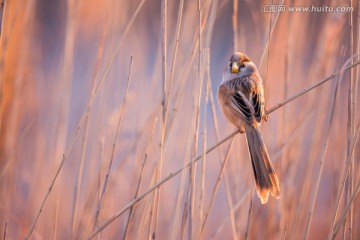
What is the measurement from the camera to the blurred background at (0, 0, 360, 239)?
2324mm

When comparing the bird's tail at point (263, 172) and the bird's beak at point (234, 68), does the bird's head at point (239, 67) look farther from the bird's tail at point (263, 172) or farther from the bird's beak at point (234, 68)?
the bird's tail at point (263, 172)

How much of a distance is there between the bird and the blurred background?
82 mm

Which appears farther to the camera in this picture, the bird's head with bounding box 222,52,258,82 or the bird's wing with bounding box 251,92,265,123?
the bird's head with bounding box 222,52,258,82

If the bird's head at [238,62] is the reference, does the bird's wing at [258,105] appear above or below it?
below

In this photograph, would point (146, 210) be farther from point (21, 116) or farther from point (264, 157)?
point (21, 116)

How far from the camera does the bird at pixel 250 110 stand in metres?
2.28

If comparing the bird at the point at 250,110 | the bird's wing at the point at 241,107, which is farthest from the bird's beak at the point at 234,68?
the bird's wing at the point at 241,107

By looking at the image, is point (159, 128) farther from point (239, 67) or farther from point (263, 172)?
point (263, 172)

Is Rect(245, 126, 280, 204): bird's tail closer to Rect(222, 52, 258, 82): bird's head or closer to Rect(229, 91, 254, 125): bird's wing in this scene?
Rect(229, 91, 254, 125): bird's wing

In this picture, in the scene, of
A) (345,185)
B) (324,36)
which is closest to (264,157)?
(345,185)

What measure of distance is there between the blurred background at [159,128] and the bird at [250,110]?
0.27 feet

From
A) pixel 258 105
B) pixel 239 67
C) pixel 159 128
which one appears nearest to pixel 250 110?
pixel 258 105

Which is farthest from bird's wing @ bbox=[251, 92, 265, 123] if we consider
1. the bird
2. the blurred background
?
the blurred background

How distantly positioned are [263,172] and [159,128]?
75 cm
